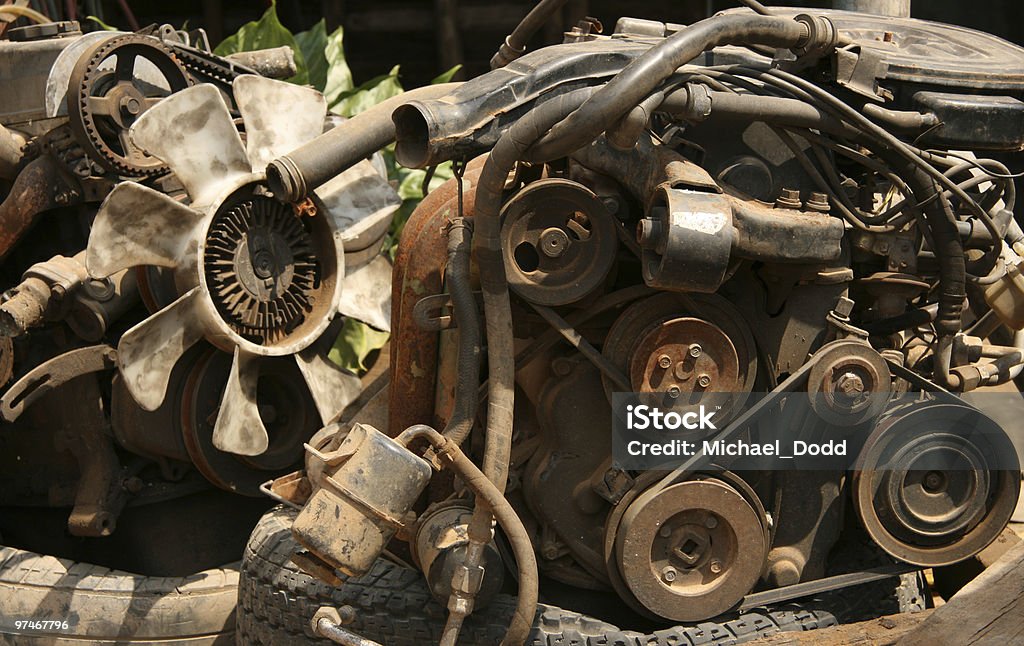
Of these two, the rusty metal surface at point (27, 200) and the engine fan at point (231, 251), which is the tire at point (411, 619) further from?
the rusty metal surface at point (27, 200)

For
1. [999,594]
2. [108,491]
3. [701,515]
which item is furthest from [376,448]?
[108,491]

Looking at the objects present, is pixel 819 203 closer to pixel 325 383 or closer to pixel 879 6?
pixel 325 383

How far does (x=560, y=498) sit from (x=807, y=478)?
2.04ft

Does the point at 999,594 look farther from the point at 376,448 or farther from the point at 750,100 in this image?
the point at 376,448

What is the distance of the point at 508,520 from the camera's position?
8.78 ft

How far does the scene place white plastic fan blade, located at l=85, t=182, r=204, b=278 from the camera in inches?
138

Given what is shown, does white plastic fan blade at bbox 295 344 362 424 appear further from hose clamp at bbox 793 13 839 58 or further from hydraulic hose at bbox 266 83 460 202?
hose clamp at bbox 793 13 839 58

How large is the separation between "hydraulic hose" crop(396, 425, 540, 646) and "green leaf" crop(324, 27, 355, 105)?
3873mm

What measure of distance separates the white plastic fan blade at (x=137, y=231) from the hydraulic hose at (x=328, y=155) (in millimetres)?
412

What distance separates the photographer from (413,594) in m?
2.92

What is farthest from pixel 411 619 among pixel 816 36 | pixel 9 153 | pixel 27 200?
pixel 9 153

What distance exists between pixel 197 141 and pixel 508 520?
175 centimetres

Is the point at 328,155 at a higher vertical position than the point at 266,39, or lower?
higher

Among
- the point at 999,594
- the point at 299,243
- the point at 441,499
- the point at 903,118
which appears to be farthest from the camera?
the point at 299,243
